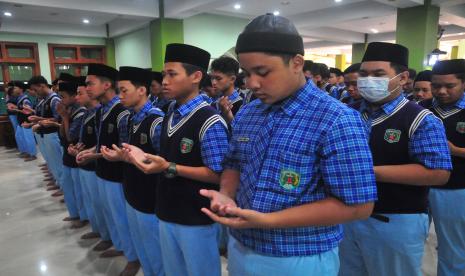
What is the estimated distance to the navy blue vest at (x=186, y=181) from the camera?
5.72ft

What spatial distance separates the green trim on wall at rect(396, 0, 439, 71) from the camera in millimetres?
7613

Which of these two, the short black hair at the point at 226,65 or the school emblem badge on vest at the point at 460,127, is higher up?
the short black hair at the point at 226,65

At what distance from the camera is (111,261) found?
9.66 ft

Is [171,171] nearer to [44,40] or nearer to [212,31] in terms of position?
[212,31]

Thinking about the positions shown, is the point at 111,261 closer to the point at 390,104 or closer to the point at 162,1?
the point at 390,104

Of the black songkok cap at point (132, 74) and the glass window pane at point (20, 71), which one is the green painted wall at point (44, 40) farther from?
the black songkok cap at point (132, 74)

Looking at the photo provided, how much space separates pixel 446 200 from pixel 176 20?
317 inches

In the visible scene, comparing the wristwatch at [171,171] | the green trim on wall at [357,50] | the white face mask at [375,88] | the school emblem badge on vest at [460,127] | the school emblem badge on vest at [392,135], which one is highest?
the green trim on wall at [357,50]

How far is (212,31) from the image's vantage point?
32.6ft

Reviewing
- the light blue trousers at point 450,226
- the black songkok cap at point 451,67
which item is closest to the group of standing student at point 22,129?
the black songkok cap at point 451,67

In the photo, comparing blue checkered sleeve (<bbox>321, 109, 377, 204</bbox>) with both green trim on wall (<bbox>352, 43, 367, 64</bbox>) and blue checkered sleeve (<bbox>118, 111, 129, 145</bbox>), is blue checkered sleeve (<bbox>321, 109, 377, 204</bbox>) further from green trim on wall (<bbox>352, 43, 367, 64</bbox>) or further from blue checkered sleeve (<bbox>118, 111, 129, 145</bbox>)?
green trim on wall (<bbox>352, 43, 367, 64</bbox>)

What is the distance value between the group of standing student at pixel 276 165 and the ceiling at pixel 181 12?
5.21 meters

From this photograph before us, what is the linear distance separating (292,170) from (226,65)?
2.34 metres

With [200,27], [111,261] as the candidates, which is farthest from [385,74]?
[200,27]
